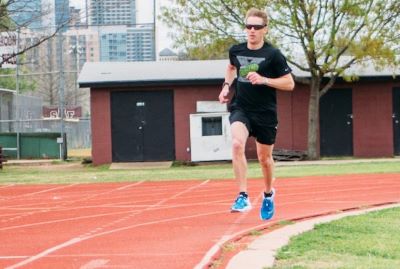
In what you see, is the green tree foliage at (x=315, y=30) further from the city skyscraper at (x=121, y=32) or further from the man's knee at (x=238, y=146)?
the man's knee at (x=238, y=146)

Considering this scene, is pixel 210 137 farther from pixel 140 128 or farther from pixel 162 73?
pixel 162 73

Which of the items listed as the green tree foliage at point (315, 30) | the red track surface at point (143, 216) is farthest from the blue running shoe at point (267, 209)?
the green tree foliage at point (315, 30)

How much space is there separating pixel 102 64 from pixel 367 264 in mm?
27659

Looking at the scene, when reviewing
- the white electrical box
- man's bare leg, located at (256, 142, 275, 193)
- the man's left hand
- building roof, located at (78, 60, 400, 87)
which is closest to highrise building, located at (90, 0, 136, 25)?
building roof, located at (78, 60, 400, 87)

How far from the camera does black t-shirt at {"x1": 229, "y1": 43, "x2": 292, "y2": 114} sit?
7887 millimetres

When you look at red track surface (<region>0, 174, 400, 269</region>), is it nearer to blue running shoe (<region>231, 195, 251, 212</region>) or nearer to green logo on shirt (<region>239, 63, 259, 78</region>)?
blue running shoe (<region>231, 195, 251, 212</region>)

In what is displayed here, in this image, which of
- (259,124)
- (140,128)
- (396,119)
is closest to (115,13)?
(140,128)

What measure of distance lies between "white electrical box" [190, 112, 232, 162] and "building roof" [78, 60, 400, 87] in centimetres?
146

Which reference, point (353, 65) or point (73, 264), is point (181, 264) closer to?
point (73, 264)

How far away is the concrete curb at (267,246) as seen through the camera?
18.2 ft

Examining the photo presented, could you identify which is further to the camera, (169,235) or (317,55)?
(317,55)

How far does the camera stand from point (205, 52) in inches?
1105

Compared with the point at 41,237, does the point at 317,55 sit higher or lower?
higher

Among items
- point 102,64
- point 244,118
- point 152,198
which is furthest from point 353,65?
point 244,118
